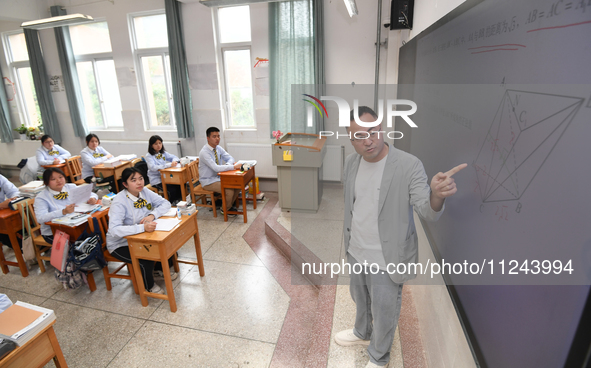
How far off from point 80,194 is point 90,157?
2477 millimetres

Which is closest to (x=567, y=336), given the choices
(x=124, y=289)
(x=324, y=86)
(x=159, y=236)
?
(x=159, y=236)

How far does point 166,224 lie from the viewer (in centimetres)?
275

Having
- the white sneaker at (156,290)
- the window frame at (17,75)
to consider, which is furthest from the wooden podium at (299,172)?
the window frame at (17,75)

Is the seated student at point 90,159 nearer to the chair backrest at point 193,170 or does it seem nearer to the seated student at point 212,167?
the chair backrest at point 193,170

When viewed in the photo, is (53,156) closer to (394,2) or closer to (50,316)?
(50,316)

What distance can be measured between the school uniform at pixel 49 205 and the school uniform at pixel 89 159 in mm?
2288

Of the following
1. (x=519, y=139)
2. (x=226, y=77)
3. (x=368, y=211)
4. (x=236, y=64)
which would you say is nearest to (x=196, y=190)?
(x=226, y=77)

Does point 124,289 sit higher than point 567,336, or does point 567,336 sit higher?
point 567,336

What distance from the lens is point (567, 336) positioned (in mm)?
595

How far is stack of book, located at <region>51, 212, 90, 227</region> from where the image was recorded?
284cm

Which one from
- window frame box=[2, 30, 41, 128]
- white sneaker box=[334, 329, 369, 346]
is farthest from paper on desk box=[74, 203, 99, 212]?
window frame box=[2, 30, 41, 128]

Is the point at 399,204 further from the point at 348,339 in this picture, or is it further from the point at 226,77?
the point at 226,77

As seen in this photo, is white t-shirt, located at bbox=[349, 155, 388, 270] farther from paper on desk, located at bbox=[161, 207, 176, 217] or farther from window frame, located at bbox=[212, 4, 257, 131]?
window frame, located at bbox=[212, 4, 257, 131]

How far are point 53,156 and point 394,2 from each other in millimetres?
6192
